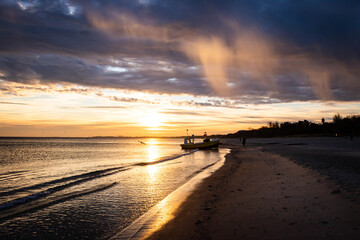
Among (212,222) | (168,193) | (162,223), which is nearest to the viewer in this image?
(212,222)

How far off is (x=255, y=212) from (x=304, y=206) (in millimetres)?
1678

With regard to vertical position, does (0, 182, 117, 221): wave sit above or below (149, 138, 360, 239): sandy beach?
below

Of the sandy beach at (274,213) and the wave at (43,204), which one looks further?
the wave at (43,204)

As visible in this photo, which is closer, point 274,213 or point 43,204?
point 274,213

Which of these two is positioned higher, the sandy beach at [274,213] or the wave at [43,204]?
the sandy beach at [274,213]

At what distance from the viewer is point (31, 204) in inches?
456

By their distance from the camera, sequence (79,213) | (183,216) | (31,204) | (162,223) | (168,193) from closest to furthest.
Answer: (162,223), (183,216), (79,213), (31,204), (168,193)

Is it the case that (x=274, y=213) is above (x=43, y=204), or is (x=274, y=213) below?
above

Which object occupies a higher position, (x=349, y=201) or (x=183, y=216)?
(x=349, y=201)

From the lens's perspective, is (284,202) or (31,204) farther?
(31,204)

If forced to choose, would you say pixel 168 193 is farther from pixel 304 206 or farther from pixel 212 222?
pixel 304 206

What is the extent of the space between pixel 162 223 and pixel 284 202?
4.48m

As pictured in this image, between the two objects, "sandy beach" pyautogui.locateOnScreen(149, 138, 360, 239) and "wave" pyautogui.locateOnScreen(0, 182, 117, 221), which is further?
"wave" pyautogui.locateOnScreen(0, 182, 117, 221)

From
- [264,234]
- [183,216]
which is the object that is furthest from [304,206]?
[183,216]
